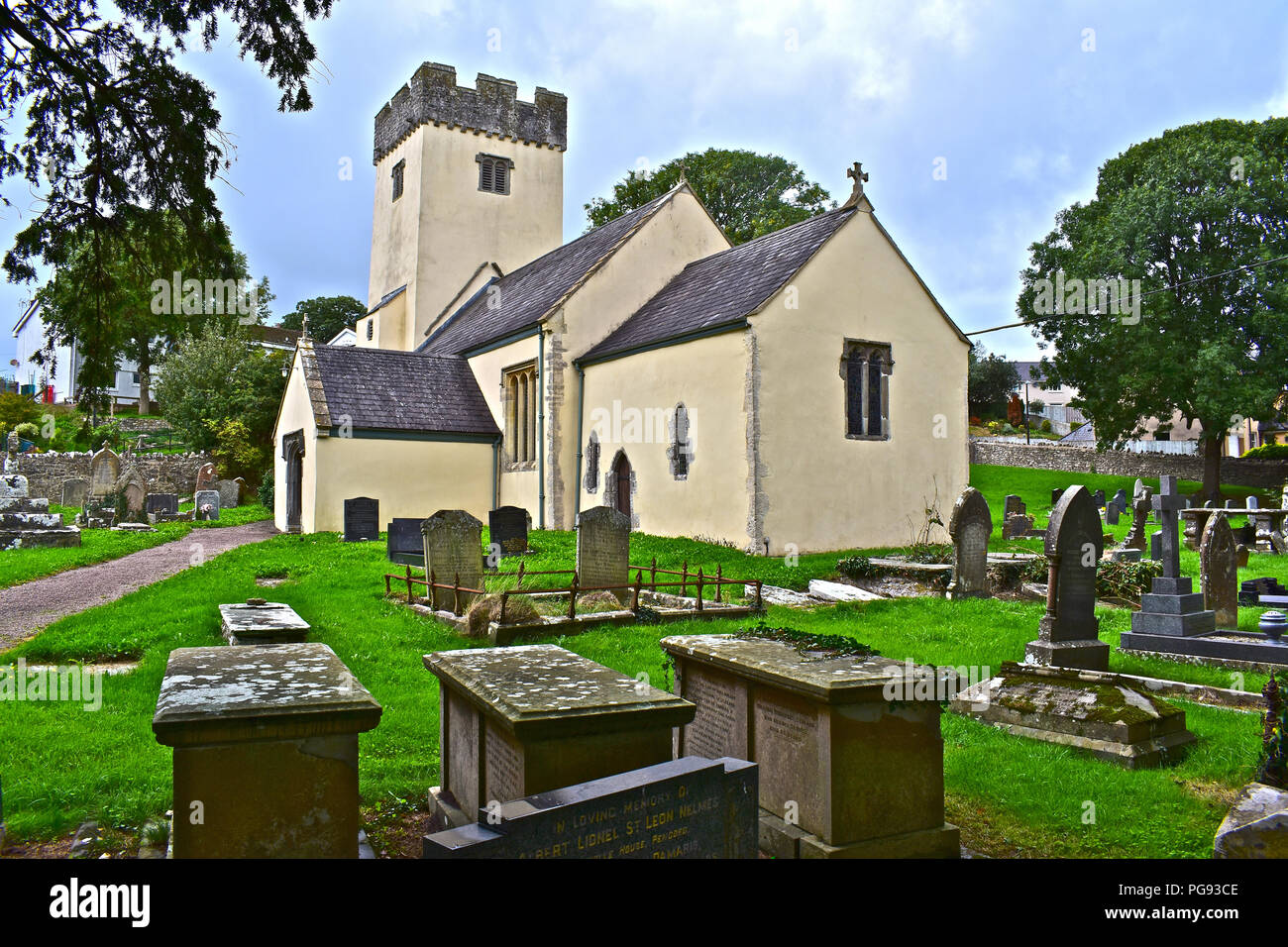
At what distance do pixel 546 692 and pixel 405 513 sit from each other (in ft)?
64.2

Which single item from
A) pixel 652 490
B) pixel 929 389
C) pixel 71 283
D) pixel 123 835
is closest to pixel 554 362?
pixel 652 490

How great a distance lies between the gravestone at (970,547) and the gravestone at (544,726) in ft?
30.9

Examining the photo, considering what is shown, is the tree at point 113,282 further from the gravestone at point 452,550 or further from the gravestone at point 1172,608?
the gravestone at point 1172,608

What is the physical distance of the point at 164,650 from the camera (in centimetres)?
842

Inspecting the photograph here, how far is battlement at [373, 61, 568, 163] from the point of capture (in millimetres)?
31062

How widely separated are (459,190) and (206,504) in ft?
46.9

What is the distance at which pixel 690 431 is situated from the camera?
18.1m

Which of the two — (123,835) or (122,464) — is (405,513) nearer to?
(122,464)

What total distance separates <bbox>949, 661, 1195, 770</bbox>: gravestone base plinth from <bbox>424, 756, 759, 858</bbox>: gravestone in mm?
3577

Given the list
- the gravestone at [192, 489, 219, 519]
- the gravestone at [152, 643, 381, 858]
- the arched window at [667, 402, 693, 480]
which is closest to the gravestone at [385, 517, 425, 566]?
the arched window at [667, 402, 693, 480]

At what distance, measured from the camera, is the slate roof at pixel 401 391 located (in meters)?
22.5

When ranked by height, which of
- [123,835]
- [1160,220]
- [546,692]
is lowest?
[123,835]

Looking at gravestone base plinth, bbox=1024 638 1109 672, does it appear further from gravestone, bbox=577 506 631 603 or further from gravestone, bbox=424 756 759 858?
gravestone, bbox=424 756 759 858

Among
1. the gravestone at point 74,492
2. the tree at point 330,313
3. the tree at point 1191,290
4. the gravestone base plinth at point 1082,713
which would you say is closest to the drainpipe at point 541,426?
the gravestone base plinth at point 1082,713
